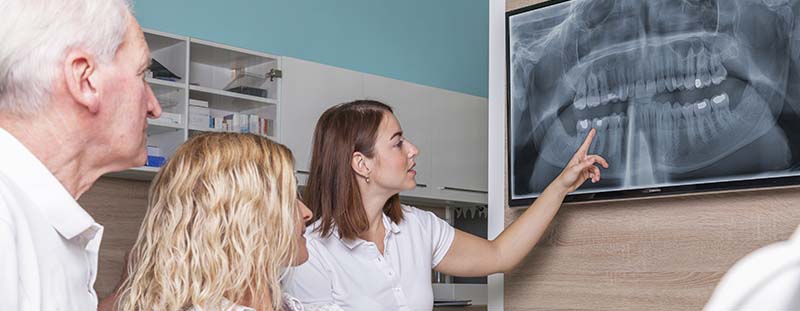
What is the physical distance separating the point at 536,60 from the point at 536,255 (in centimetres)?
52

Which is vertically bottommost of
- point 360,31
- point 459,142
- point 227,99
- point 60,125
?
point 60,125

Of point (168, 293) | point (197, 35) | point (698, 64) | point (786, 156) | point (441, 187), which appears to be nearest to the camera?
point (168, 293)

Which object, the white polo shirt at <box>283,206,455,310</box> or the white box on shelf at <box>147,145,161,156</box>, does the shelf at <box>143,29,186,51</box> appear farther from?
the white polo shirt at <box>283,206,455,310</box>

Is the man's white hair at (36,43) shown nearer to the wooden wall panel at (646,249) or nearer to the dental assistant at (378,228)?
the dental assistant at (378,228)

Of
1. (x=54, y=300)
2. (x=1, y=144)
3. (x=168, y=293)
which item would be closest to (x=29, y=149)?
(x=1, y=144)

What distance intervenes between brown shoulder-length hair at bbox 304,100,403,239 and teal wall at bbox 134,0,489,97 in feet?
5.71

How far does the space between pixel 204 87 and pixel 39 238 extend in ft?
9.79

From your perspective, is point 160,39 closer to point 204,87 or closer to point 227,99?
point 204,87

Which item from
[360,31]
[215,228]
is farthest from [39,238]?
[360,31]

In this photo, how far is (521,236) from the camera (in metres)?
2.35

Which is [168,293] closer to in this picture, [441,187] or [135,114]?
[135,114]

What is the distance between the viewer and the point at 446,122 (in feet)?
15.2

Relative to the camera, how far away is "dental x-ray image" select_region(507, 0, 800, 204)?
76.4 inches

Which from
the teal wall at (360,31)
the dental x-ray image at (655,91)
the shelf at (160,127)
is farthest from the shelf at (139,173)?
the dental x-ray image at (655,91)
